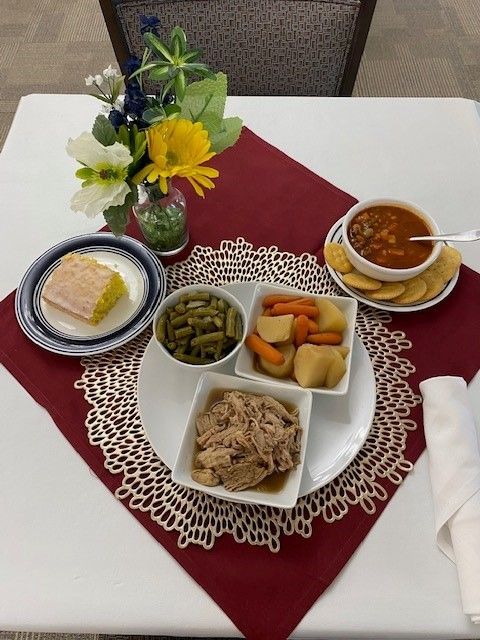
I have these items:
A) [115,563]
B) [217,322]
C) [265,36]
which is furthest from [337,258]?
[265,36]

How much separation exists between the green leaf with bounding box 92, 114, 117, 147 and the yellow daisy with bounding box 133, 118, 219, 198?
2.1 inches

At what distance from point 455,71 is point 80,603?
2.93 metres

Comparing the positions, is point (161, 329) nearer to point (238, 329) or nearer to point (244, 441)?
point (238, 329)

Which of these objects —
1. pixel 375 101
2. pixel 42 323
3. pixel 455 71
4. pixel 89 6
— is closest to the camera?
pixel 42 323

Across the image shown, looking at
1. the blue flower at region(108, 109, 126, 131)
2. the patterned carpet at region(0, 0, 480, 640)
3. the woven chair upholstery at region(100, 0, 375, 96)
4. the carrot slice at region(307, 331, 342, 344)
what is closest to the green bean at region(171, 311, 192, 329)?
the carrot slice at region(307, 331, 342, 344)

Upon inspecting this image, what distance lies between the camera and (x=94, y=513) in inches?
28.6

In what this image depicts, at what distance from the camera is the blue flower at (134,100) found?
719mm

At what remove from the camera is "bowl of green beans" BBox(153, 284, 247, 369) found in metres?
0.80

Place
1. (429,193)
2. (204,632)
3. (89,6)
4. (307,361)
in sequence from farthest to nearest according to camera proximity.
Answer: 1. (89,6)
2. (429,193)
3. (307,361)
4. (204,632)

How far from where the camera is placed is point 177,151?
74cm

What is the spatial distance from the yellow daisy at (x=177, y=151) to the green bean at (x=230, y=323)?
0.21 metres

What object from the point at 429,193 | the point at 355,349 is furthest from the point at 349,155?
the point at 355,349

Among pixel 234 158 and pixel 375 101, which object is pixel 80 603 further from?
pixel 375 101

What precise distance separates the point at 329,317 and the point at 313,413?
0.52 ft
